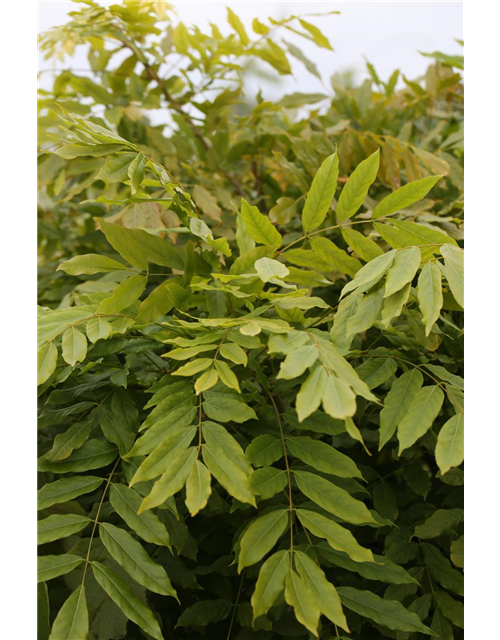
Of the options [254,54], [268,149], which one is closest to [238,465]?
[268,149]

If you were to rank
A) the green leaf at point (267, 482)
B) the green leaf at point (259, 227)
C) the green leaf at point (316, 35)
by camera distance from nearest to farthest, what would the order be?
the green leaf at point (267, 482), the green leaf at point (259, 227), the green leaf at point (316, 35)

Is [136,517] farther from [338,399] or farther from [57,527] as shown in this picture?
[338,399]

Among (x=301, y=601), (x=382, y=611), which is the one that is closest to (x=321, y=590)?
(x=301, y=601)

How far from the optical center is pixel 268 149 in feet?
3.56

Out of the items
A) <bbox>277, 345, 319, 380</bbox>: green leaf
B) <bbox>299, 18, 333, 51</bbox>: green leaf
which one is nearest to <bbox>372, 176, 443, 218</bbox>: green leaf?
<bbox>277, 345, 319, 380</bbox>: green leaf

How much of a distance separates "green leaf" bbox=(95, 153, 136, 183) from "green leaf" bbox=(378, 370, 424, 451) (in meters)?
0.33

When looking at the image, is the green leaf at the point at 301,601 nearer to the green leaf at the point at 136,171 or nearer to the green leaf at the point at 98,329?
the green leaf at the point at 98,329

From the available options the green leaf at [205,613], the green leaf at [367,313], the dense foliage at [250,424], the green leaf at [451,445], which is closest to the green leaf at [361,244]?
the dense foliage at [250,424]

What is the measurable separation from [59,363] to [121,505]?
0.52ft

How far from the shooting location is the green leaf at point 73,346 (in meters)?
0.51

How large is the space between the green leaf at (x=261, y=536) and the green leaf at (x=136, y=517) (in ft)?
0.24

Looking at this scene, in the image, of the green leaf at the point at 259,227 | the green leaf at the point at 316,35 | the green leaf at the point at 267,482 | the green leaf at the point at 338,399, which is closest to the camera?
the green leaf at the point at 338,399

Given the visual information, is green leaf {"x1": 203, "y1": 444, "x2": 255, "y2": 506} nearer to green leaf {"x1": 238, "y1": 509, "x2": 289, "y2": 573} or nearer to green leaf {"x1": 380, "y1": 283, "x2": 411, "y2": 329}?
green leaf {"x1": 238, "y1": 509, "x2": 289, "y2": 573}
